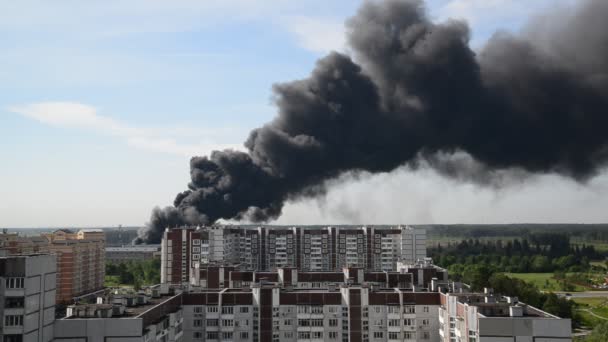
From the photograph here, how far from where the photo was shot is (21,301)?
24.0 meters

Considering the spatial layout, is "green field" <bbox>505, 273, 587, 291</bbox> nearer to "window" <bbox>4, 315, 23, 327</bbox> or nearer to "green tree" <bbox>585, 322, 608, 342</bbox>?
"green tree" <bbox>585, 322, 608, 342</bbox>

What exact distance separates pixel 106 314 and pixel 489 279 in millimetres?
45345

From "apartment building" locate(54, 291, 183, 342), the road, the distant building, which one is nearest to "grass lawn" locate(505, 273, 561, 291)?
the road

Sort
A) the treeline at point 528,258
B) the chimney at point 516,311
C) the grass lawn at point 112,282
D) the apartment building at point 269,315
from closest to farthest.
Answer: the apartment building at point 269,315 → the chimney at point 516,311 → the grass lawn at point 112,282 → the treeline at point 528,258

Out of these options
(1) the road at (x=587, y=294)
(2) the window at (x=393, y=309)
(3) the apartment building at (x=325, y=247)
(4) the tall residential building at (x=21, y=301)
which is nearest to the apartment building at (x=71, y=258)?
(3) the apartment building at (x=325, y=247)

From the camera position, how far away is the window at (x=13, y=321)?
932 inches

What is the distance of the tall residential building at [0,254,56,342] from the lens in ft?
77.8

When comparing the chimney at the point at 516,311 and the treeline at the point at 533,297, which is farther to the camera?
the treeline at the point at 533,297

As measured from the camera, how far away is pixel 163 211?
93625 mm

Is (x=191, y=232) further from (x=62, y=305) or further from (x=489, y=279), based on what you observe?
(x=489, y=279)

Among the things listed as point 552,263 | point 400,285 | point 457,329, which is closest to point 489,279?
point 400,285

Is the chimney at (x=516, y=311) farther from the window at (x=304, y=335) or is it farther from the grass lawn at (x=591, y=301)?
the grass lawn at (x=591, y=301)

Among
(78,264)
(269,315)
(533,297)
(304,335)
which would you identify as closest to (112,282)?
(78,264)

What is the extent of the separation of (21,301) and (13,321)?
73 cm
